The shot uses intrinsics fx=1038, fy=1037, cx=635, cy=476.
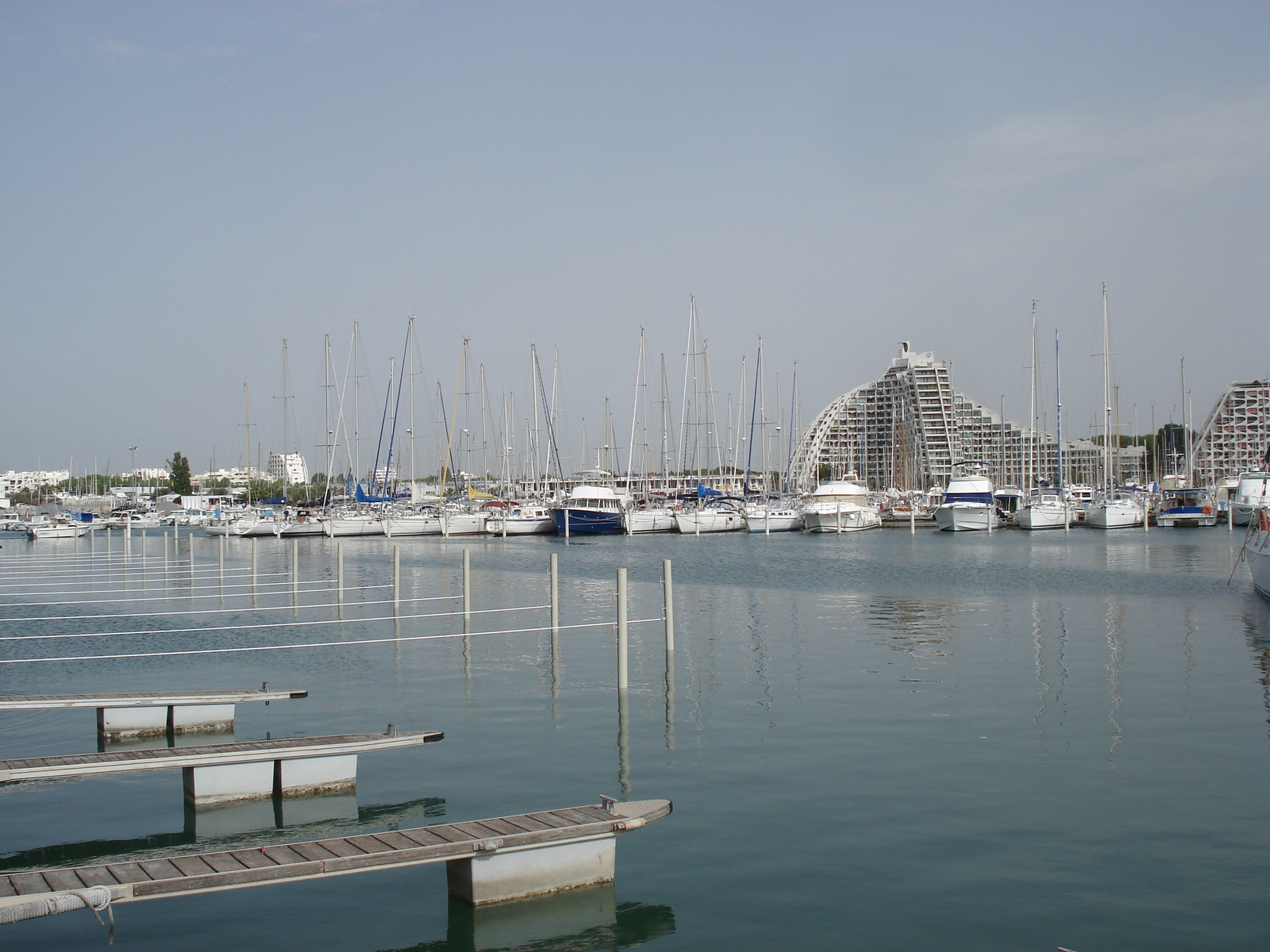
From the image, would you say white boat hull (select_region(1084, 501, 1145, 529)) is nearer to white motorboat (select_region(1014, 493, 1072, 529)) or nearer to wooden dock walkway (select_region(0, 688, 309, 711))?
white motorboat (select_region(1014, 493, 1072, 529))

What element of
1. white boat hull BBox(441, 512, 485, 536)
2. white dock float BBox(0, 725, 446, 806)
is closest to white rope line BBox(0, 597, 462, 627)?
white dock float BBox(0, 725, 446, 806)

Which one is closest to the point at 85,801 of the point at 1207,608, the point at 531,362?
the point at 1207,608

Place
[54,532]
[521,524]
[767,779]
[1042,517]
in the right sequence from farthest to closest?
[54,532], [521,524], [1042,517], [767,779]

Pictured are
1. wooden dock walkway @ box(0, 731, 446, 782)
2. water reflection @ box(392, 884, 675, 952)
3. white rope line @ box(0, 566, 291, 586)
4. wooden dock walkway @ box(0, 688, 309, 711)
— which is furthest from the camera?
white rope line @ box(0, 566, 291, 586)

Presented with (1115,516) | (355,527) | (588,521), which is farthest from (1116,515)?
(355,527)

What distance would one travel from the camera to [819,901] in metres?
9.62

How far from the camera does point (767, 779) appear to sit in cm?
1348

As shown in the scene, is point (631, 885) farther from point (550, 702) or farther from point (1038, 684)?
point (1038, 684)

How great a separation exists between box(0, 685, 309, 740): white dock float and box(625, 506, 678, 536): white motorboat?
68.0 meters

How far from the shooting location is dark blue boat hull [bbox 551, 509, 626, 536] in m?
81.5

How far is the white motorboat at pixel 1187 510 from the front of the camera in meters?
87.8

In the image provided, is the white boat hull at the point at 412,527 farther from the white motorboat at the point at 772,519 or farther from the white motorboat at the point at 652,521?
the white motorboat at the point at 772,519

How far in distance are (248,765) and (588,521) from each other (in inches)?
2731

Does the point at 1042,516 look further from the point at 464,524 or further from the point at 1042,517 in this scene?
the point at 464,524
